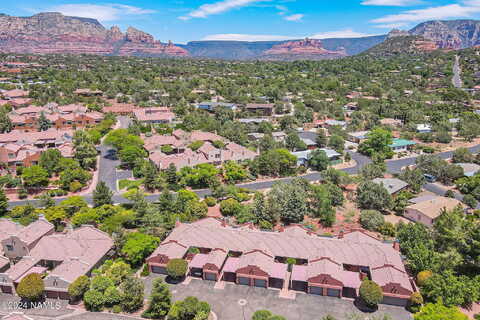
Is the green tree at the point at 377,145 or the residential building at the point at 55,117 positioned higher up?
the residential building at the point at 55,117

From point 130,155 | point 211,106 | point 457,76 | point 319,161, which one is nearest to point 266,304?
point 319,161

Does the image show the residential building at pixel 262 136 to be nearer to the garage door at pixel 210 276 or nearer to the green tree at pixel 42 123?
the garage door at pixel 210 276

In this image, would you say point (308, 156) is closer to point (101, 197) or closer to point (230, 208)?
point (230, 208)

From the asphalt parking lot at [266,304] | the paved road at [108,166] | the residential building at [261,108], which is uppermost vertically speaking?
the residential building at [261,108]

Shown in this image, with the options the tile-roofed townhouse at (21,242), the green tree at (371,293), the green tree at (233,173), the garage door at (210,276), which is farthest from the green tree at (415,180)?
the tile-roofed townhouse at (21,242)

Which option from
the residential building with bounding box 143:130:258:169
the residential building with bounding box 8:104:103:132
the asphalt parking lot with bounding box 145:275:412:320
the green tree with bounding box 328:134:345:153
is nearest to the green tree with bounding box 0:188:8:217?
the residential building with bounding box 143:130:258:169

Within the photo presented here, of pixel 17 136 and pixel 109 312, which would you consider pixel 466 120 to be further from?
pixel 17 136
